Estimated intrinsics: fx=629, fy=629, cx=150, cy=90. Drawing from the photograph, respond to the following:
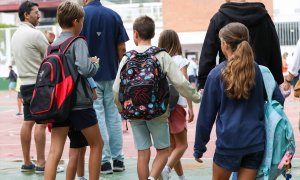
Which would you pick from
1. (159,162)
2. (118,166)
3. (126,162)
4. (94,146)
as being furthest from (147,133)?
(126,162)

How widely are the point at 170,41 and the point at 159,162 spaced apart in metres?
1.41

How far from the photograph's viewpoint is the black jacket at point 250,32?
592 cm

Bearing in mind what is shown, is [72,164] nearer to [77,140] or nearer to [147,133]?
[77,140]

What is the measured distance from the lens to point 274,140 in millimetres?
4641

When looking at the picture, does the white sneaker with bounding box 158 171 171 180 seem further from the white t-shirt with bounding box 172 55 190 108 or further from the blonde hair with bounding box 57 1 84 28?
the blonde hair with bounding box 57 1 84 28

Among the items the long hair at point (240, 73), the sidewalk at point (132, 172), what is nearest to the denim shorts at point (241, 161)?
the long hair at point (240, 73)

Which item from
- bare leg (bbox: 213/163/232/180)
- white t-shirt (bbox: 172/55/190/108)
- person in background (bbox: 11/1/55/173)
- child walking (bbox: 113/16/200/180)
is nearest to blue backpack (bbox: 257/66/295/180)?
bare leg (bbox: 213/163/232/180)

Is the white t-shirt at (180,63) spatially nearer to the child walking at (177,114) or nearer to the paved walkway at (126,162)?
the child walking at (177,114)

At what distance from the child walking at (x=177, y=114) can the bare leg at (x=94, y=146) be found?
0.89 metres

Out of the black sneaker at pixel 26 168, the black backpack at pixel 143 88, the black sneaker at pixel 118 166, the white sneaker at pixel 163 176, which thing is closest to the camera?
the black backpack at pixel 143 88

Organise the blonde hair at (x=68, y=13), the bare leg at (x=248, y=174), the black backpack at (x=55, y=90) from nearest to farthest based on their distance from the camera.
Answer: the bare leg at (x=248, y=174), the black backpack at (x=55, y=90), the blonde hair at (x=68, y=13)

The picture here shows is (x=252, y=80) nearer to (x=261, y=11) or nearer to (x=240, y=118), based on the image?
(x=240, y=118)

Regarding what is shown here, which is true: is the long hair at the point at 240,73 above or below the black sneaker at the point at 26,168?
above

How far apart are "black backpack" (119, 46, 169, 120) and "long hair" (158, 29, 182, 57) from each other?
2.87 feet
